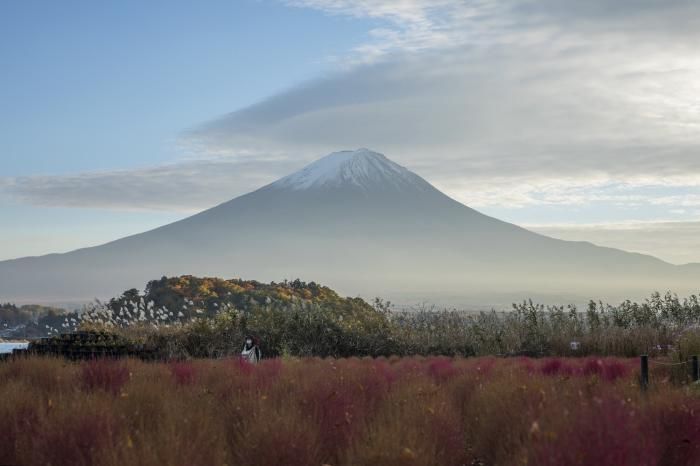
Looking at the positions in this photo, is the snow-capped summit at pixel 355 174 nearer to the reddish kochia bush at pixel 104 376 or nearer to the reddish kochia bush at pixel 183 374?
the reddish kochia bush at pixel 183 374

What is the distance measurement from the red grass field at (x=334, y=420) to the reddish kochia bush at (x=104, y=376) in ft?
0.08

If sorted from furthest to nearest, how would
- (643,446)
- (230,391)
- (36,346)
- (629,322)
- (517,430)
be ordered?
(629,322) < (36,346) < (230,391) < (517,430) < (643,446)

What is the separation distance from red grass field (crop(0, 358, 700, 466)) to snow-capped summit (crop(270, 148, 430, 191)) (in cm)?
14985

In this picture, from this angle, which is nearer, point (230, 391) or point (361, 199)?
point (230, 391)

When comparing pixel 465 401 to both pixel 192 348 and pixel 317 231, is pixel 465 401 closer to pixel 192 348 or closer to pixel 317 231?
pixel 192 348

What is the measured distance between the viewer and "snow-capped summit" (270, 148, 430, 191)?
162 metres

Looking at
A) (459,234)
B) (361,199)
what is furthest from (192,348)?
(459,234)

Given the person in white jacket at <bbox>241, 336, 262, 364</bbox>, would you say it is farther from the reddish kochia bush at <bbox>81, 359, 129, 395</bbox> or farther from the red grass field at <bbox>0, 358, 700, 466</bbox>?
the reddish kochia bush at <bbox>81, 359, 129, 395</bbox>

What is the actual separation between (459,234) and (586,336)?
585 feet

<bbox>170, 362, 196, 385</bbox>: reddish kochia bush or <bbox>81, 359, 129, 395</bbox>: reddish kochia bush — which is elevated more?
<bbox>81, 359, 129, 395</bbox>: reddish kochia bush

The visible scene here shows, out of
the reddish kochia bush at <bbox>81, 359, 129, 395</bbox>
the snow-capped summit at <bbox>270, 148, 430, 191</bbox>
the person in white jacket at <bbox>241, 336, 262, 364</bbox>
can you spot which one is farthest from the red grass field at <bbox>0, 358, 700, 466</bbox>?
the snow-capped summit at <bbox>270, 148, 430, 191</bbox>

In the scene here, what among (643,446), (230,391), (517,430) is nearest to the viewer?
(643,446)

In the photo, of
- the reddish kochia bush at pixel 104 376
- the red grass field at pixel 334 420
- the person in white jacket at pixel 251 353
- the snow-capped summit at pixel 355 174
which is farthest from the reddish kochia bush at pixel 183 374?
the snow-capped summit at pixel 355 174

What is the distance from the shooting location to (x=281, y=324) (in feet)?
61.3
